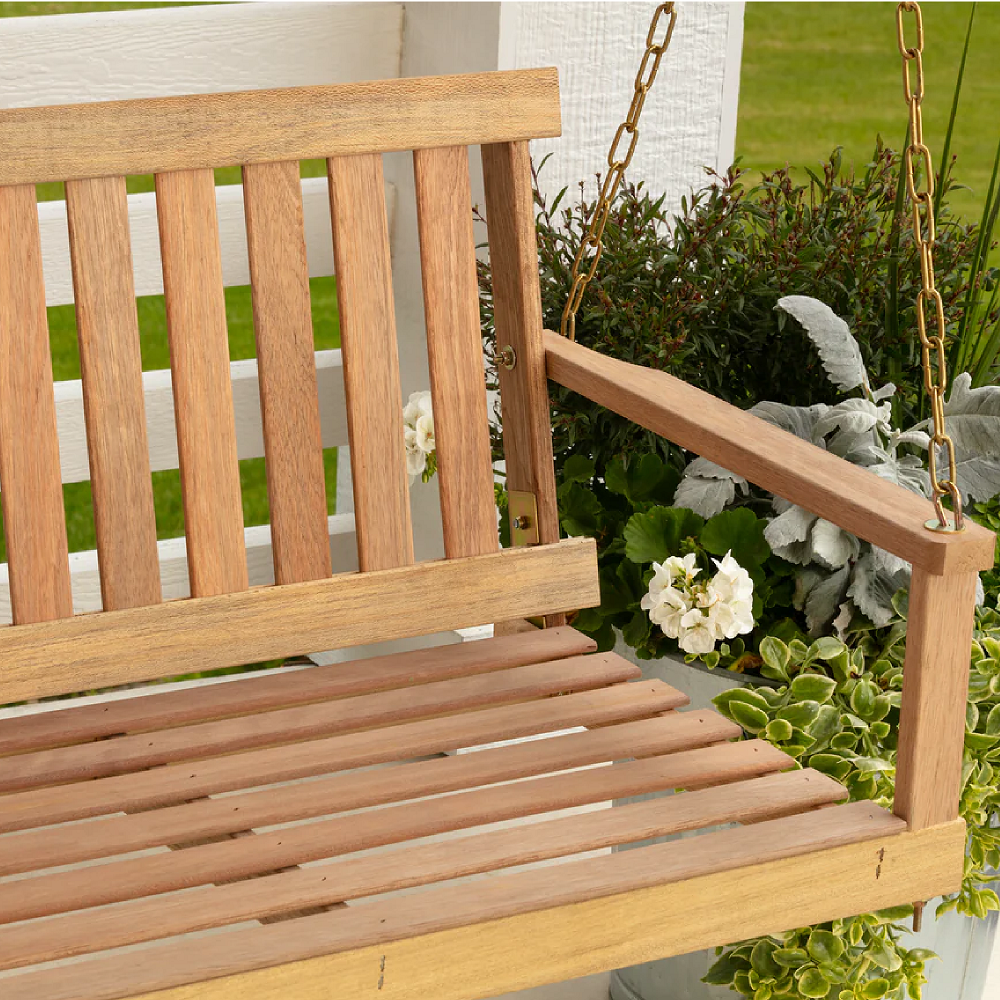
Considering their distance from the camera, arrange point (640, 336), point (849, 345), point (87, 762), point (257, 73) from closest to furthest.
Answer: point (87, 762)
point (849, 345)
point (640, 336)
point (257, 73)

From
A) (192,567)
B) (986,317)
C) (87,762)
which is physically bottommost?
(87,762)

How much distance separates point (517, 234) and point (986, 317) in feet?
2.79

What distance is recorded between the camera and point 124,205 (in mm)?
1564

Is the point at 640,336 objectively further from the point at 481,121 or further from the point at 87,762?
the point at 87,762

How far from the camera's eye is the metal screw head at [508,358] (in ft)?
5.79

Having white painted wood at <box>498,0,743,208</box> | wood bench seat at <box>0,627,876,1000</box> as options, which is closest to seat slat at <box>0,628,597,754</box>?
wood bench seat at <box>0,627,876,1000</box>

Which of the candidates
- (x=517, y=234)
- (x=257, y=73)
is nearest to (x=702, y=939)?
(x=517, y=234)

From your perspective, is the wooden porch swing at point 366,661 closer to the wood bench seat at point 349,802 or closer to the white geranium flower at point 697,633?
the wood bench seat at point 349,802

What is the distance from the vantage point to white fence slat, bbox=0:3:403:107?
2.27m

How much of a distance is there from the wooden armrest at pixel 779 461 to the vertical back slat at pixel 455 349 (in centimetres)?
10

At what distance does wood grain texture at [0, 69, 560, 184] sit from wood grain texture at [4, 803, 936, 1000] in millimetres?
777

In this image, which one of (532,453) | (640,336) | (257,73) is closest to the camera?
(532,453)

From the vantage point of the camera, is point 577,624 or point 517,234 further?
point 577,624

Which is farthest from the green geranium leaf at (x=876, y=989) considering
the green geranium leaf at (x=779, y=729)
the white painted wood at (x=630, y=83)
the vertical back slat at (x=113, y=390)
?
the white painted wood at (x=630, y=83)
